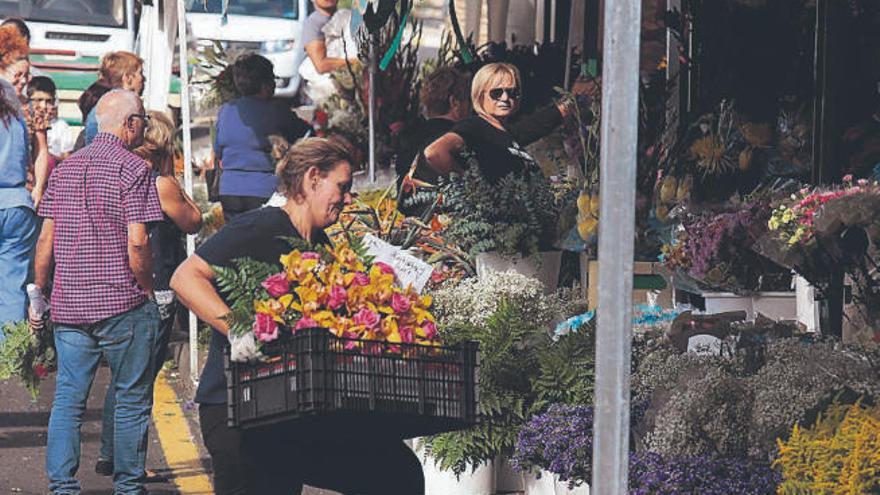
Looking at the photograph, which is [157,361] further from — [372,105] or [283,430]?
[372,105]

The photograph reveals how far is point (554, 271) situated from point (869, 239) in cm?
257

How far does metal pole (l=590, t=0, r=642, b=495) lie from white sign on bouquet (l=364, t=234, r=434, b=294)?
2.36 metres

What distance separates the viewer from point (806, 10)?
6.89m

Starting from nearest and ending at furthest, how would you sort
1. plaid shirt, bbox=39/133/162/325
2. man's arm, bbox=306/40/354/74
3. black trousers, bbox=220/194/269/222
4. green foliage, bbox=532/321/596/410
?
green foliage, bbox=532/321/596/410 < plaid shirt, bbox=39/133/162/325 < black trousers, bbox=220/194/269/222 < man's arm, bbox=306/40/354/74

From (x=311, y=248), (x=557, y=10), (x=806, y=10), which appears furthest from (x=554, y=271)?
(x=557, y=10)

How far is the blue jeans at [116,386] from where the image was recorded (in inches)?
249

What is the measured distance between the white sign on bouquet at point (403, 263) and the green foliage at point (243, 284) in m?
1.22

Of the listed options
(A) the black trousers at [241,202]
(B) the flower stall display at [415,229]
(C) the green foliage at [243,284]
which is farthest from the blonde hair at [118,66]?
(C) the green foliage at [243,284]

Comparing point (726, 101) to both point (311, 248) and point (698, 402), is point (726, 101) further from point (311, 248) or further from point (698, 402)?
point (311, 248)

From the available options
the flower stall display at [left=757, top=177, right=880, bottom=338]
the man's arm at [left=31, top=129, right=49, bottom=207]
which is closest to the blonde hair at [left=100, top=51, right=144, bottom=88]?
the man's arm at [left=31, top=129, right=49, bottom=207]

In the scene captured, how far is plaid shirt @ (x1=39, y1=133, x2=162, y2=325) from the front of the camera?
20.6 feet

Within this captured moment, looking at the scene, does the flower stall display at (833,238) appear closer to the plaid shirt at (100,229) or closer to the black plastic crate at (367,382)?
the black plastic crate at (367,382)

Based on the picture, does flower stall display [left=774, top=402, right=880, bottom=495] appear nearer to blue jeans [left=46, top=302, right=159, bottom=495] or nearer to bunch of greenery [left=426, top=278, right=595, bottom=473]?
bunch of greenery [left=426, top=278, right=595, bottom=473]

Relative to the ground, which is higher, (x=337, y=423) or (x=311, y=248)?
(x=311, y=248)
